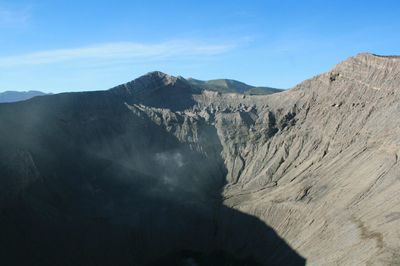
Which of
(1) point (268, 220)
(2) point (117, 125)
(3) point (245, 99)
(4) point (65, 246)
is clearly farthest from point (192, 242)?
(3) point (245, 99)

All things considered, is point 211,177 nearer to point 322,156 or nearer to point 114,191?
point 114,191

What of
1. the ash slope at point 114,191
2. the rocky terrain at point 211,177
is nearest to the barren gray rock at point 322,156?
the rocky terrain at point 211,177

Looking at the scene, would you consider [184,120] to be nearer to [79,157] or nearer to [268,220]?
[79,157]

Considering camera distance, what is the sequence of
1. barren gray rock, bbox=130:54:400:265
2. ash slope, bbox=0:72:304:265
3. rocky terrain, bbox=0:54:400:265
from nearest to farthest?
1. barren gray rock, bbox=130:54:400:265
2. rocky terrain, bbox=0:54:400:265
3. ash slope, bbox=0:72:304:265

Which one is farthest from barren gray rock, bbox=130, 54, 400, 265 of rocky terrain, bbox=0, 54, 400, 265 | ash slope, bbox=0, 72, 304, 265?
ash slope, bbox=0, 72, 304, 265

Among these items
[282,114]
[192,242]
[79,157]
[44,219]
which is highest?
[282,114]

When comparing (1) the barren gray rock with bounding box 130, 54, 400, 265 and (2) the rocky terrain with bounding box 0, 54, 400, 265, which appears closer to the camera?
(1) the barren gray rock with bounding box 130, 54, 400, 265

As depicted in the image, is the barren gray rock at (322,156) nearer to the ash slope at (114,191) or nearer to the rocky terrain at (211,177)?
the rocky terrain at (211,177)

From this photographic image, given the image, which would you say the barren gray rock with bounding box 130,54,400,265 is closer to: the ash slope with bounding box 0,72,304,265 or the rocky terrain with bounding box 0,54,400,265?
the rocky terrain with bounding box 0,54,400,265
